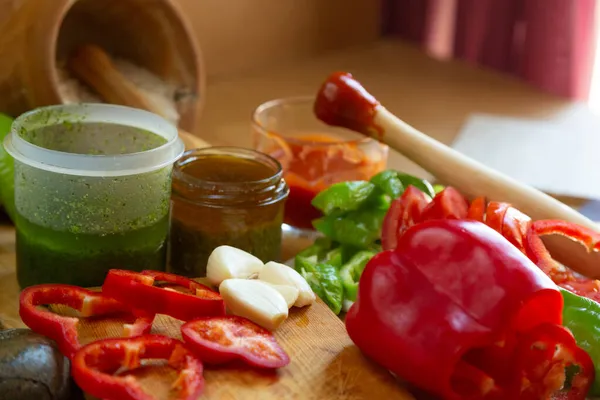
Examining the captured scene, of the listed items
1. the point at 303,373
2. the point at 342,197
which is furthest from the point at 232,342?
→ the point at 342,197

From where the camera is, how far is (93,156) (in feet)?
3.63

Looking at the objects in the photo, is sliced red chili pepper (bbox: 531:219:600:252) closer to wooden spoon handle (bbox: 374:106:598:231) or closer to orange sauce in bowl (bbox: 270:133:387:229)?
wooden spoon handle (bbox: 374:106:598:231)

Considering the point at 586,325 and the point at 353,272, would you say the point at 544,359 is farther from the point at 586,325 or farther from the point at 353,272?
the point at 353,272

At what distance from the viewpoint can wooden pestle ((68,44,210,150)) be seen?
63.7 inches

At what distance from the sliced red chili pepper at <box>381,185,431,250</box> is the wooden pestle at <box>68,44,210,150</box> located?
451 millimetres

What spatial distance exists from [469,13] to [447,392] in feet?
5.88

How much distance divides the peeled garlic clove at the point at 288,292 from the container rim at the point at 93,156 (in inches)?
8.9

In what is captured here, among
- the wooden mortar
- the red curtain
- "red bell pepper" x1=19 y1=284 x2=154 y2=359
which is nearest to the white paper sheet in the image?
the red curtain

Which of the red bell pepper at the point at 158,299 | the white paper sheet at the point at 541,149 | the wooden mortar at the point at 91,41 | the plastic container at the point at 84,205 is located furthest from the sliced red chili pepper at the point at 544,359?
the wooden mortar at the point at 91,41

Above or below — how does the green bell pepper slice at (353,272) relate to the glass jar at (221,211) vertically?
below

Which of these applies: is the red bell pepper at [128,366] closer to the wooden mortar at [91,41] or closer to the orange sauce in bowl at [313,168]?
the orange sauce in bowl at [313,168]

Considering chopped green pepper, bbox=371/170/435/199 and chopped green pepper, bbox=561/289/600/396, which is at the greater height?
chopped green pepper, bbox=371/170/435/199

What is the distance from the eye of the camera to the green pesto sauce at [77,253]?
116 cm

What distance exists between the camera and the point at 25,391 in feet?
2.94
